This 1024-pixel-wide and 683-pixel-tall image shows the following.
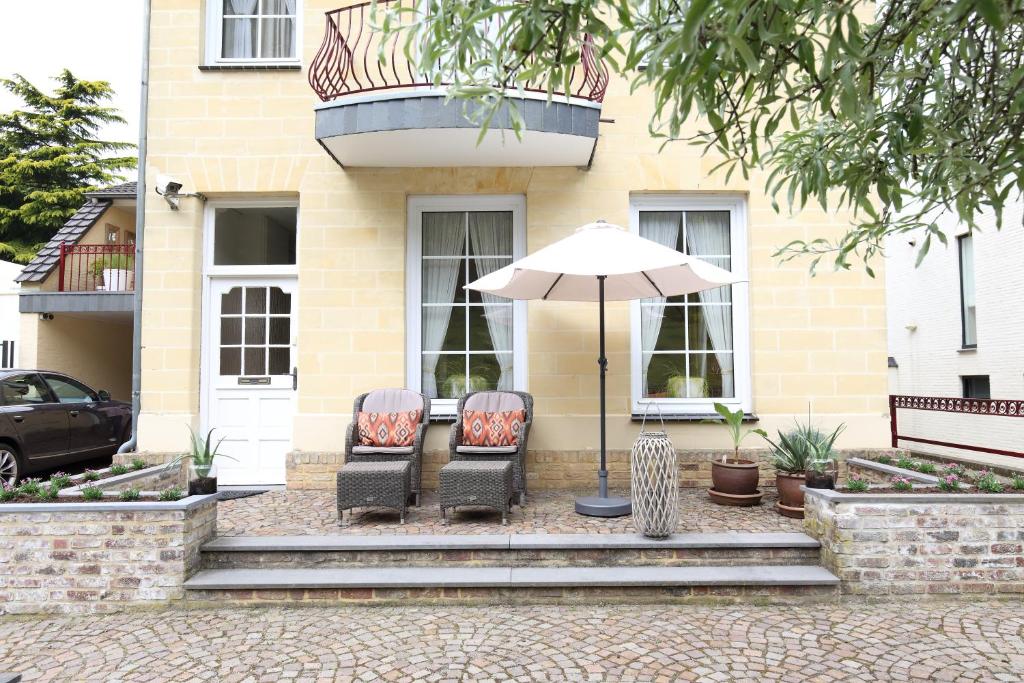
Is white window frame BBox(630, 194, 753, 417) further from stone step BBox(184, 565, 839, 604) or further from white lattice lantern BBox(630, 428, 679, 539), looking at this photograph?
stone step BBox(184, 565, 839, 604)

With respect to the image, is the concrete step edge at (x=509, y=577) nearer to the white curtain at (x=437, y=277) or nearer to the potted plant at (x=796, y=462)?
the potted plant at (x=796, y=462)

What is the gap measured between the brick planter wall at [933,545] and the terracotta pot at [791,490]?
916mm

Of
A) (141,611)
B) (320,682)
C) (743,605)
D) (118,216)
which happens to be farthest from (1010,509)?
(118,216)

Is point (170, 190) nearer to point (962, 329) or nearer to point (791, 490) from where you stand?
point (791, 490)

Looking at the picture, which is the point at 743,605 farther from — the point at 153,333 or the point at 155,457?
the point at 153,333

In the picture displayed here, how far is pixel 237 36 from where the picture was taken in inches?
236

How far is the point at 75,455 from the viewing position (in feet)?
25.0

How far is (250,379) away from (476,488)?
9.21 feet

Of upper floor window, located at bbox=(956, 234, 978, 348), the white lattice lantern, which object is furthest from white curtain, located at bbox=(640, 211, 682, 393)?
upper floor window, located at bbox=(956, 234, 978, 348)

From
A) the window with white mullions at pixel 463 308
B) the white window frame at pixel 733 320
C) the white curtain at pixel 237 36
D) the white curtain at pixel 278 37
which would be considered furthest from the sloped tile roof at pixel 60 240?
the white window frame at pixel 733 320

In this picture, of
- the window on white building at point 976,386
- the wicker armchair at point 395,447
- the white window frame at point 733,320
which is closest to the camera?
the wicker armchair at point 395,447

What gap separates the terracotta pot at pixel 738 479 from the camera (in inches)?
189

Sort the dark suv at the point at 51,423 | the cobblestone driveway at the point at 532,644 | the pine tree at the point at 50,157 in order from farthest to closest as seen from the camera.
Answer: the pine tree at the point at 50,157 → the dark suv at the point at 51,423 → the cobblestone driveway at the point at 532,644

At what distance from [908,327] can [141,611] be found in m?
12.2
